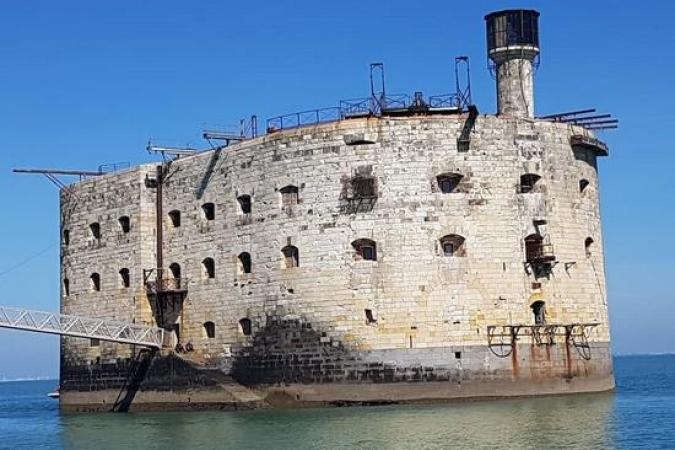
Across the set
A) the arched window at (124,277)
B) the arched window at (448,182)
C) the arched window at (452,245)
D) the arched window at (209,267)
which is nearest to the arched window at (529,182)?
the arched window at (448,182)

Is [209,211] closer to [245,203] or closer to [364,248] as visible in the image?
[245,203]

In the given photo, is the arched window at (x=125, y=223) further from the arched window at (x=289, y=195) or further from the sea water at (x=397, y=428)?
the arched window at (x=289, y=195)

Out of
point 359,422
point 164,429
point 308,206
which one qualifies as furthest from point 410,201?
point 164,429

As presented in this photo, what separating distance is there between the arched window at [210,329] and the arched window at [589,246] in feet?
38.4

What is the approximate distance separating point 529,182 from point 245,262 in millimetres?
8963

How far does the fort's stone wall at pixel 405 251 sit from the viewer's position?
32.0m

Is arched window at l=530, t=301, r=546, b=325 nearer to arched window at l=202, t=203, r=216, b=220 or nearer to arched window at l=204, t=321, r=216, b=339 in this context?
arched window at l=204, t=321, r=216, b=339

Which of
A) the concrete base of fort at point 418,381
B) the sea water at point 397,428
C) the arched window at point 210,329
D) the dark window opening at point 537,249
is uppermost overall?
the dark window opening at point 537,249

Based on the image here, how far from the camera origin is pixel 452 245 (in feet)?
106

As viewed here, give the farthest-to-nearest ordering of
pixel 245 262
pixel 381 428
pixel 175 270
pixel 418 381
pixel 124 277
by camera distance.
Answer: pixel 124 277 → pixel 175 270 → pixel 245 262 → pixel 418 381 → pixel 381 428

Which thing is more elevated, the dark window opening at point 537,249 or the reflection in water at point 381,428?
the dark window opening at point 537,249

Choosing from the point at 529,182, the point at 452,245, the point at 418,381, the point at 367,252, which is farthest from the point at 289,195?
the point at 529,182

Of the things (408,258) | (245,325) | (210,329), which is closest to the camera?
(408,258)

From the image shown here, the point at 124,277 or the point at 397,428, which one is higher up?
the point at 124,277
